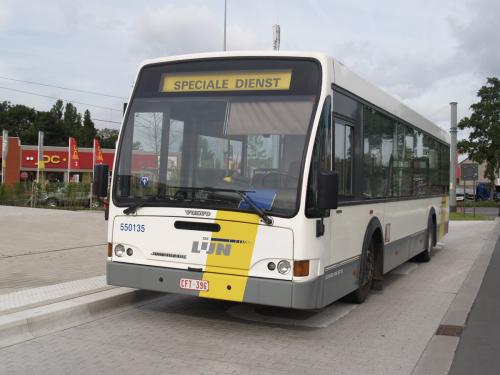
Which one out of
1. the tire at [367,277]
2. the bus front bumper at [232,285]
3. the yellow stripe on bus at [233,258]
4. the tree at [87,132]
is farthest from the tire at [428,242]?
the tree at [87,132]

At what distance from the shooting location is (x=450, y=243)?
1736cm

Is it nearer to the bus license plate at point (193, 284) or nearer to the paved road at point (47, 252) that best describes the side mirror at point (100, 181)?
the bus license plate at point (193, 284)

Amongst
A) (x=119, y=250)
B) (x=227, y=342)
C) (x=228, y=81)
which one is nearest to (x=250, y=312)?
(x=227, y=342)

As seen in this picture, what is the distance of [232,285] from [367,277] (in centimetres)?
267

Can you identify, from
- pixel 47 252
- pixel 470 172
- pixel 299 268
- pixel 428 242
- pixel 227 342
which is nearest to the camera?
pixel 299 268

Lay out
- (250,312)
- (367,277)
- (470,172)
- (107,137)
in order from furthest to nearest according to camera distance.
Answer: (107,137) < (470,172) < (367,277) < (250,312)

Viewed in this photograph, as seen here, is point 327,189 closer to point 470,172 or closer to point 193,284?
point 193,284

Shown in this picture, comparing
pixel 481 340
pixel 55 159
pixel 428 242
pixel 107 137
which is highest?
pixel 107 137

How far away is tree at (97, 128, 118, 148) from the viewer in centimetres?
11612

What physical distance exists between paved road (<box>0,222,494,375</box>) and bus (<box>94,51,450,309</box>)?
486 millimetres

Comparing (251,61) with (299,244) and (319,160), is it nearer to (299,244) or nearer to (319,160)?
(319,160)

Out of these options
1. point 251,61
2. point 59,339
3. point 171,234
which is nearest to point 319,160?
point 251,61

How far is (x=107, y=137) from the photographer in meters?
128

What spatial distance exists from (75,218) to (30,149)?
39.6 meters
